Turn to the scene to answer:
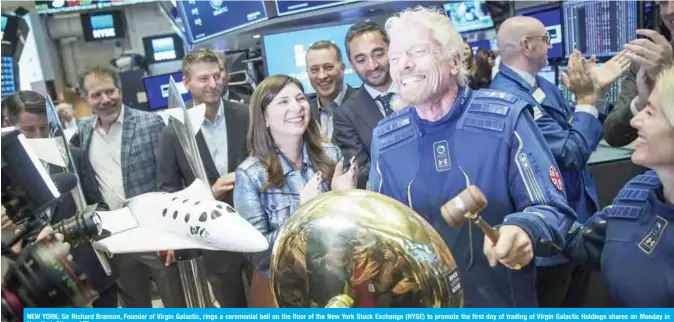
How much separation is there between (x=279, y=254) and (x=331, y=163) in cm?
58

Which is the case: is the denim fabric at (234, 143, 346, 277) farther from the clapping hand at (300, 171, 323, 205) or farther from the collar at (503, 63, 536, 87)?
the collar at (503, 63, 536, 87)

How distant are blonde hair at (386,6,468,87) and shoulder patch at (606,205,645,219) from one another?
31 centimetres

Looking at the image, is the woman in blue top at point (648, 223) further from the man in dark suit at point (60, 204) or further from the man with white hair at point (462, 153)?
the man in dark suit at point (60, 204)

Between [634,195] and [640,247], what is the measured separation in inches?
3.2

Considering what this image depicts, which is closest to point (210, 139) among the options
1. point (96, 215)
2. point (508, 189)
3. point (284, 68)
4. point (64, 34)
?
point (284, 68)

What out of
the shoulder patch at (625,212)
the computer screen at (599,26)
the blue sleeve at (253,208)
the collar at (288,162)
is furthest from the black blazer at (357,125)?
the computer screen at (599,26)

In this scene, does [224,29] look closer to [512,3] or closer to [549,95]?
[549,95]

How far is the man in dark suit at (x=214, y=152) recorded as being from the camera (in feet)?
5.35

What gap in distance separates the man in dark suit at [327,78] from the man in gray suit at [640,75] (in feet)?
2.17

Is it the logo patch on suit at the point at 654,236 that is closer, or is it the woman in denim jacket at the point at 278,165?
the logo patch on suit at the point at 654,236

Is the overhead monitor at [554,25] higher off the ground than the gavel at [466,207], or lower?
higher

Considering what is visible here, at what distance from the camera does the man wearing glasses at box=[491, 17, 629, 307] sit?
124 centimetres

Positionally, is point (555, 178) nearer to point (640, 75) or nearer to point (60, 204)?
point (640, 75)

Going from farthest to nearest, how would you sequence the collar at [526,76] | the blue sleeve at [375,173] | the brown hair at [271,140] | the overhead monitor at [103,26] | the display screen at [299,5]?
the overhead monitor at [103,26], the display screen at [299,5], the collar at [526,76], the brown hair at [271,140], the blue sleeve at [375,173]
